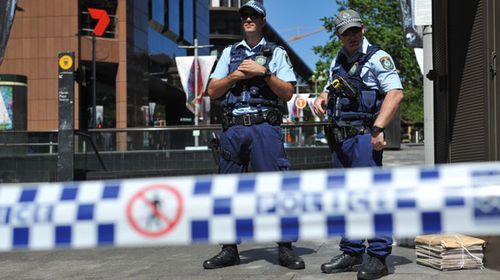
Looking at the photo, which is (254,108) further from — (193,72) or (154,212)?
(193,72)

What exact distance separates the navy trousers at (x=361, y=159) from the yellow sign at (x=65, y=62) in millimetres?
9710

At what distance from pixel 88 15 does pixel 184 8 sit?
16055 mm

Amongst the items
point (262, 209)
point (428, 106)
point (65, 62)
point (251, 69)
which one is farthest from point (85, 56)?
point (262, 209)

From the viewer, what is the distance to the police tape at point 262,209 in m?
2.49

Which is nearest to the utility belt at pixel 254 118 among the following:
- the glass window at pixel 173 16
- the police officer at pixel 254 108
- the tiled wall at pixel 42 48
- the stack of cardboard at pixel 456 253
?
the police officer at pixel 254 108

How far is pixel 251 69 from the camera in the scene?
14.2 ft

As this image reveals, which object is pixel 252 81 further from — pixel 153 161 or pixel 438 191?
pixel 153 161

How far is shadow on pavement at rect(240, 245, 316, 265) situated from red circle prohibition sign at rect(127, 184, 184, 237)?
7.62ft

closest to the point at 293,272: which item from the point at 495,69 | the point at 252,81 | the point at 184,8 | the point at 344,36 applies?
the point at 252,81

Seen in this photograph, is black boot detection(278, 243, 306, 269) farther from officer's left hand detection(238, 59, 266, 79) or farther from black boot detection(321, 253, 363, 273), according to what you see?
officer's left hand detection(238, 59, 266, 79)

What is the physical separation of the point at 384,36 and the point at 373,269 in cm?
2837

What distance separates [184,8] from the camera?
48844mm

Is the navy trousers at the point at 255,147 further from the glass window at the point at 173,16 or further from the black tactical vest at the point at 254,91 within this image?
the glass window at the point at 173,16

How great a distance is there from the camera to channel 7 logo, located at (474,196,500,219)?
97.0 inches
